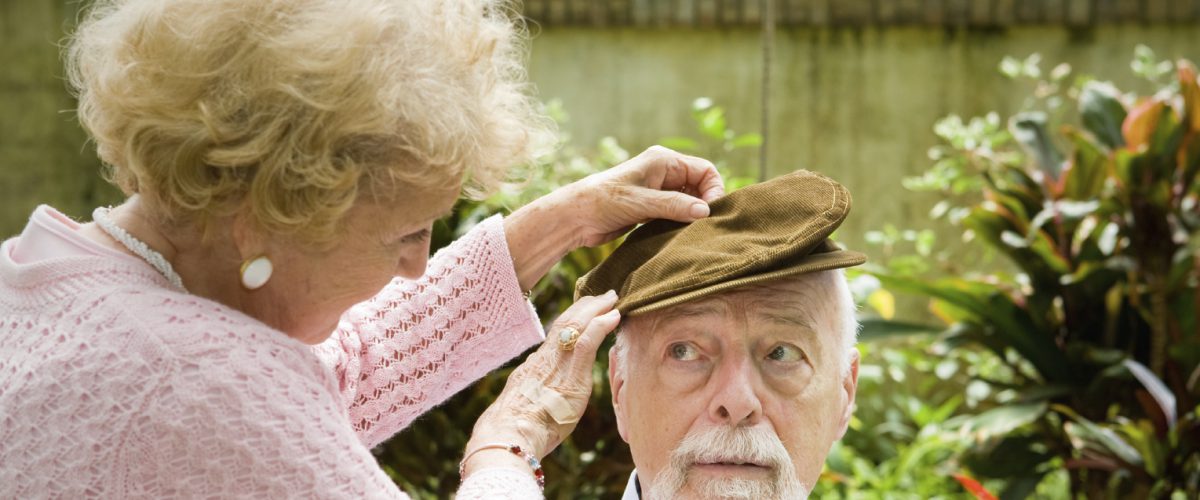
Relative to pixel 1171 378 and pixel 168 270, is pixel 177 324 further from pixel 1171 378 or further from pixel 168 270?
pixel 1171 378

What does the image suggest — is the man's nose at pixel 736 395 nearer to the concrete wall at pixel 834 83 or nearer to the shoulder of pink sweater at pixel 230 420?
the shoulder of pink sweater at pixel 230 420

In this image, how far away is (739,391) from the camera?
2.09m

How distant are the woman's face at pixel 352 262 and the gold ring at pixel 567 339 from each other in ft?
1.25

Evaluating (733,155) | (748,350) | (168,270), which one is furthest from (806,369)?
(733,155)

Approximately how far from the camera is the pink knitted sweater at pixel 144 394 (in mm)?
1449

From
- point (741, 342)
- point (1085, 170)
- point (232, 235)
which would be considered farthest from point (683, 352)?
point (1085, 170)

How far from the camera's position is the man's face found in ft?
6.84

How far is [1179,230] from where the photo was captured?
423 cm

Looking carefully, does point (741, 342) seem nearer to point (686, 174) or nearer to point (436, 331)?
point (686, 174)

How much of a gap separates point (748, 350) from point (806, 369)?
0.10m

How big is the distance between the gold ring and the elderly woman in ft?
1.12

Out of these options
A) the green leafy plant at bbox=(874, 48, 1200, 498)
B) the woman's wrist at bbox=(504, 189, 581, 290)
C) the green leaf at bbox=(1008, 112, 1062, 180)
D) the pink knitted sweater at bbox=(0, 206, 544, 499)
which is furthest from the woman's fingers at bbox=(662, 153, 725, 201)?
the green leaf at bbox=(1008, 112, 1062, 180)

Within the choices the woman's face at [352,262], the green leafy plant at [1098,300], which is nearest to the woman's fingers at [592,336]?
the woman's face at [352,262]

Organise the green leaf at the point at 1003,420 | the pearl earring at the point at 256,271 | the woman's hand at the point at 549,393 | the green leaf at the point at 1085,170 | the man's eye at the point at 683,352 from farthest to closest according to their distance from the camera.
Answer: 1. the green leaf at the point at 1085,170
2. the green leaf at the point at 1003,420
3. the man's eye at the point at 683,352
4. the woman's hand at the point at 549,393
5. the pearl earring at the point at 256,271
